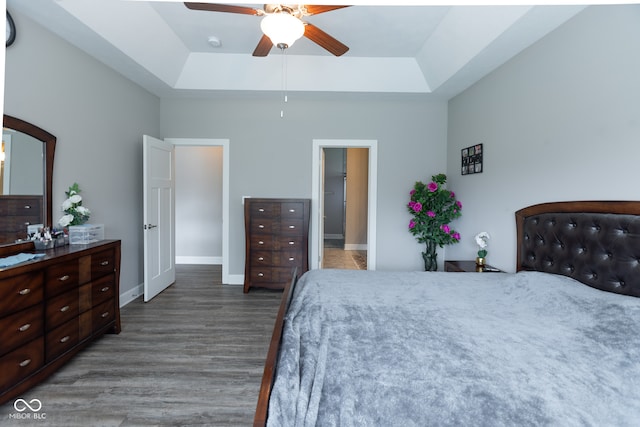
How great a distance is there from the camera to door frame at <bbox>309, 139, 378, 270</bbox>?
4.38 metres

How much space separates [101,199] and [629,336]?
4.07m

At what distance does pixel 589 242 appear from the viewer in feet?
6.69

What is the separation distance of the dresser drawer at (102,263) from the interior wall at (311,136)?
Result: 1800 millimetres

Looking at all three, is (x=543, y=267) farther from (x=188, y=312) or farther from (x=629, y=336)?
(x=188, y=312)

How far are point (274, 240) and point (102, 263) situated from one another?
182 cm

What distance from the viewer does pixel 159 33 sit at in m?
3.17

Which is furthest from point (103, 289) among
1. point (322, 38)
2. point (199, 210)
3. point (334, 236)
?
point (334, 236)

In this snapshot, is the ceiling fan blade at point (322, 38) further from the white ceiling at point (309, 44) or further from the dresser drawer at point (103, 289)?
the dresser drawer at point (103, 289)

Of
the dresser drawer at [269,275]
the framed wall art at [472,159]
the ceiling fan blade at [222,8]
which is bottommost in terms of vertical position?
the dresser drawer at [269,275]

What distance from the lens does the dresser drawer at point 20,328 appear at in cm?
186

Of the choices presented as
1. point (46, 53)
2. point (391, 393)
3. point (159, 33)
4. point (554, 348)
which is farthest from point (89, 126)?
point (554, 348)

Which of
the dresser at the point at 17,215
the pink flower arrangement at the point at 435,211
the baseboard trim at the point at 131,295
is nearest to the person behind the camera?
the dresser at the point at 17,215

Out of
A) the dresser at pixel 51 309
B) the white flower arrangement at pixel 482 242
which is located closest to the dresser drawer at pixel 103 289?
the dresser at pixel 51 309

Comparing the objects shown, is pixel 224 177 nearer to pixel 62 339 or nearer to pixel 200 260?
pixel 200 260
